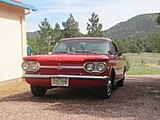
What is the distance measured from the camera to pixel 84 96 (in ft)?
27.6

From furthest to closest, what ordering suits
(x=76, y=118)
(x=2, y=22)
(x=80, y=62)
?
(x=2, y=22) → (x=80, y=62) → (x=76, y=118)

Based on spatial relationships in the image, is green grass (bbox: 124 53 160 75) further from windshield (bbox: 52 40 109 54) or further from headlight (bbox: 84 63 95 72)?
headlight (bbox: 84 63 95 72)

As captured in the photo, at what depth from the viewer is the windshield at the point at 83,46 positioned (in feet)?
28.0

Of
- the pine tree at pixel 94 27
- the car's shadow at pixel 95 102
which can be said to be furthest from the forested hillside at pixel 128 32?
the car's shadow at pixel 95 102

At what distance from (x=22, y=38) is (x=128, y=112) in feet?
26.1

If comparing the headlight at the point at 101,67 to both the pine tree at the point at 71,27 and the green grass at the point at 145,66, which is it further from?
the pine tree at the point at 71,27

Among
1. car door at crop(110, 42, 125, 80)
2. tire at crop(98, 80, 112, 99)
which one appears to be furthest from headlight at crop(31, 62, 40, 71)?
car door at crop(110, 42, 125, 80)

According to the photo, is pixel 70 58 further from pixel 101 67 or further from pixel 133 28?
pixel 133 28

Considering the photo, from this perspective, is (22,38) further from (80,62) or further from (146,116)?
(146,116)

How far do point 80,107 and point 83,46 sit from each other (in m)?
2.33

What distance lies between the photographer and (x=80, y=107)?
22.3ft

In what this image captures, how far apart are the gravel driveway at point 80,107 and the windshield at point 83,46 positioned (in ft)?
3.68

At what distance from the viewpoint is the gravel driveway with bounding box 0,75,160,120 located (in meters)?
5.91

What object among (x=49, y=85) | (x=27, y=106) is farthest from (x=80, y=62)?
(x=27, y=106)
